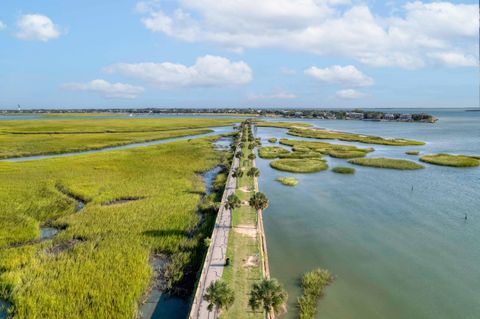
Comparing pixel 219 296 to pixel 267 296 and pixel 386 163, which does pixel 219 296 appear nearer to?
pixel 267 296

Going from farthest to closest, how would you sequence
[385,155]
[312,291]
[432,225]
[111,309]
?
[385,155]
[432,225]
[312,291]
[111,309]

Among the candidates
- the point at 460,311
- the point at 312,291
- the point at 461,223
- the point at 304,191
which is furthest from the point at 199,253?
the point at 461,223

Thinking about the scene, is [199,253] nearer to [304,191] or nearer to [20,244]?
[20,244]

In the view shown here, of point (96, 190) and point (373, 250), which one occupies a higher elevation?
point (96, 190)

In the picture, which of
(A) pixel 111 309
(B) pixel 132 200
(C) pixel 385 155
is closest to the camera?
(A) pixel 111 309

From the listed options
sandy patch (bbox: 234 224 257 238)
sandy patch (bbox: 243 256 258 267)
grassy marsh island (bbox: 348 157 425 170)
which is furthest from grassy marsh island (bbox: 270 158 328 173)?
sandy patch (bbox: 243 256 258 267)

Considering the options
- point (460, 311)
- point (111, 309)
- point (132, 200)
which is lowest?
point (460, 311)

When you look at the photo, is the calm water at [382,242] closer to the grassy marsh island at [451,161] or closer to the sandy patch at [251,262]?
the sandy patch at [251,262]
